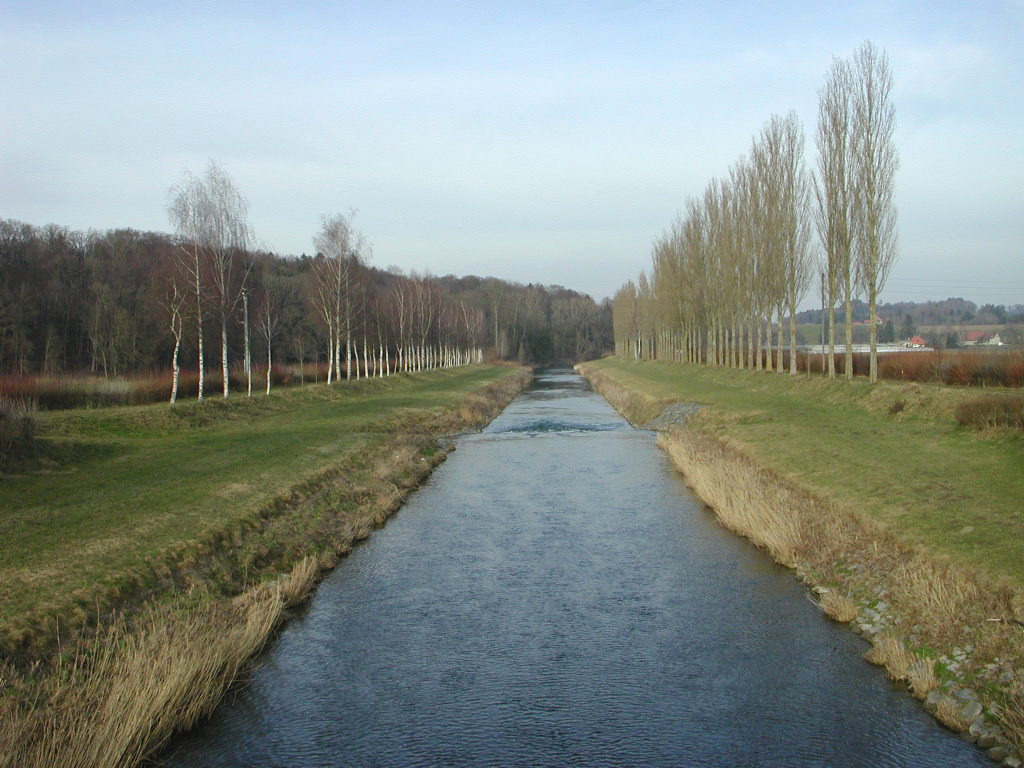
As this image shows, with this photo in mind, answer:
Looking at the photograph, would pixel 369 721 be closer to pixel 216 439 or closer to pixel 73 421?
pixel 216 439

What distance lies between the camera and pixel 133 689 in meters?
7.48

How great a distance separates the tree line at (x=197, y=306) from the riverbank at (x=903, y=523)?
18.5 metres

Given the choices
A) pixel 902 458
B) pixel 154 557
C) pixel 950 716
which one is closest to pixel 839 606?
pixel 950 716

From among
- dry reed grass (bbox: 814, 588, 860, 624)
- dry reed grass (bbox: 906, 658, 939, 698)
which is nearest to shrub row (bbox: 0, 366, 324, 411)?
dry reed grass (bbox: 814, 588, 860, 624)

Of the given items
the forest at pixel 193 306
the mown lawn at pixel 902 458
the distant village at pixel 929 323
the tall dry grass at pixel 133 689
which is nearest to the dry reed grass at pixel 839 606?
the mown lawn at pixel 902 458

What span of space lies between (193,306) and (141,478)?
13982 millimetres

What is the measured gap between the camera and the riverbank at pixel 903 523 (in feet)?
26.7

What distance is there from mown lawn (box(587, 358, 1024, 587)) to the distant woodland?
65.3 feet

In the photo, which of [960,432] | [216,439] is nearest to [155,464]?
[216,439]

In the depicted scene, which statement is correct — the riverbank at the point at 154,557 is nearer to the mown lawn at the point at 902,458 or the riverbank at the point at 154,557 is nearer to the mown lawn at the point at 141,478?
the mown lawn at the point at 141,478

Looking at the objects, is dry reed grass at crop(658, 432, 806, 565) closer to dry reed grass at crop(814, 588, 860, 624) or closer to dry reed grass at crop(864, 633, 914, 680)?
dry reed grass at crop(814, 588, 860, 624)

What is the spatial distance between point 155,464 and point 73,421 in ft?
20.4

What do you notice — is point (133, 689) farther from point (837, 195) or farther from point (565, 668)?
point (837, 195)

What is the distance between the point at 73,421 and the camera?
71.3ft
